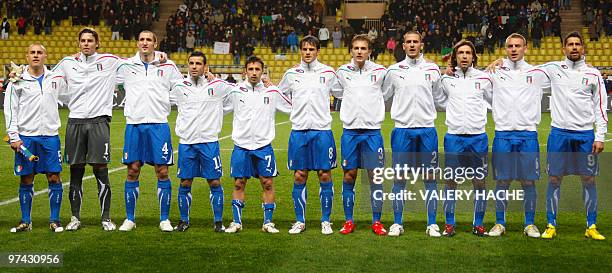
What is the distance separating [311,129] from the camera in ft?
28.0

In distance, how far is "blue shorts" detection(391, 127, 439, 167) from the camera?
8.37 meters

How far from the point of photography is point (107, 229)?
28.2 feet

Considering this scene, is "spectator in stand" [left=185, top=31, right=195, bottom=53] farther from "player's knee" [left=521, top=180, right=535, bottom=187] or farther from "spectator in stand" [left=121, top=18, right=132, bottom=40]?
"player's knee" [left=521, top=180, right=535, bottom=187]

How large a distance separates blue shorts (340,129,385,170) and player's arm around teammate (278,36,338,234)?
198 millimetres

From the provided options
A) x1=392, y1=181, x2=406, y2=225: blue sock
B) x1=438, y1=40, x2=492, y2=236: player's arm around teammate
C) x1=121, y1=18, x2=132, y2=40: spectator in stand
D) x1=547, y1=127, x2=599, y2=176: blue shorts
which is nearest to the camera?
x1=547, y1=127, x2=599, y2=176: blue shorts

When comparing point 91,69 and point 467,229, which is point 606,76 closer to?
point 467,229

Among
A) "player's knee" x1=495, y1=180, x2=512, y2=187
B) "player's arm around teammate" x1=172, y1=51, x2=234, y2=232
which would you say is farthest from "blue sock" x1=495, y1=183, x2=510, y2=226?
"player's arm around teammate" x1=172, y1=51, x2=234, y2=232

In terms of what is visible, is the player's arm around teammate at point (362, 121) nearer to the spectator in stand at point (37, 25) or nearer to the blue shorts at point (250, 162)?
the blue shorts at point (250, 162)

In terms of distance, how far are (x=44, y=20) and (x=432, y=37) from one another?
17523 millimetres

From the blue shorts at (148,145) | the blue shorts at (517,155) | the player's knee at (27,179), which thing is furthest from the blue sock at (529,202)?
the player's knee at (27,179)

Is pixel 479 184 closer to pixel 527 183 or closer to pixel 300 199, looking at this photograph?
pixel 527 183

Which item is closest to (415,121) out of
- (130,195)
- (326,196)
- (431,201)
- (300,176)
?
(431,201)

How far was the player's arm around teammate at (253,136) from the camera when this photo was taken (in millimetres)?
8555

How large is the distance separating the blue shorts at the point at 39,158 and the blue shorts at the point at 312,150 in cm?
257
